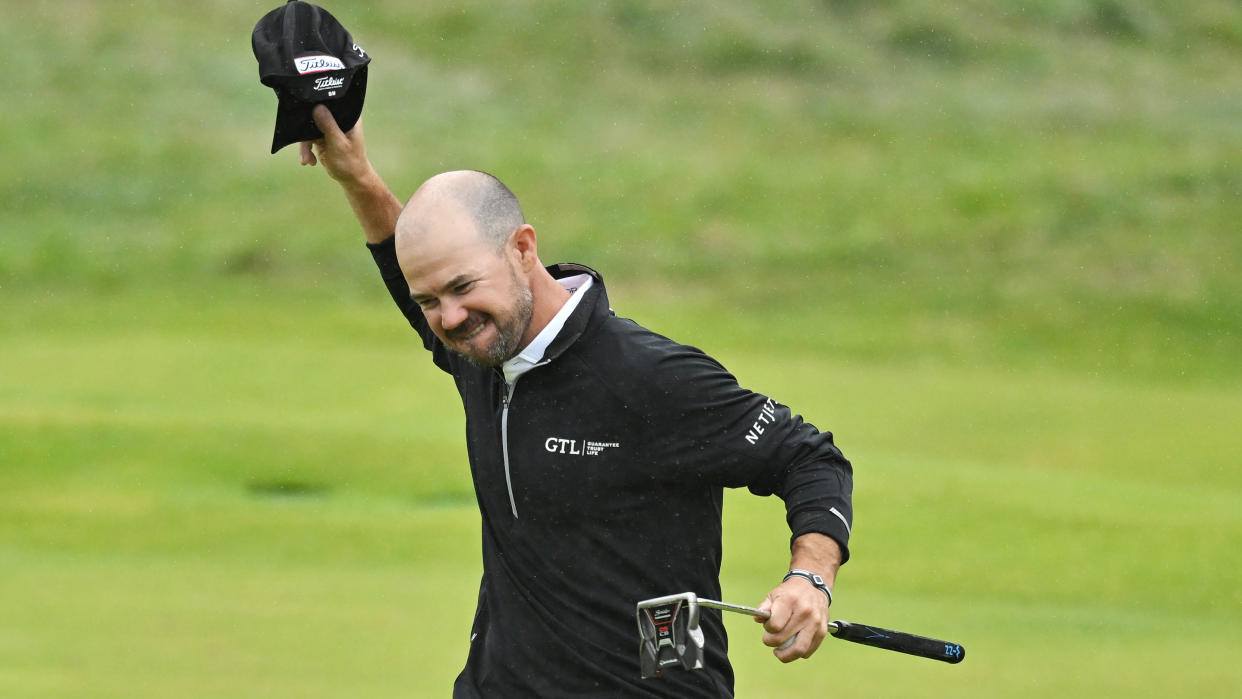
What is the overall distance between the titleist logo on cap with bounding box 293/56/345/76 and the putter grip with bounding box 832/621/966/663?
1968 millimetres

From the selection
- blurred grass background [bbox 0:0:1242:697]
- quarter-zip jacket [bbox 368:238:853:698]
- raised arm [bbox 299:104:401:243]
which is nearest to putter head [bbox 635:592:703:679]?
quarter-zip jacket [bbox 368:238:853:698]

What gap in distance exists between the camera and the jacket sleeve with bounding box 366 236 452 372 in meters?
5.04

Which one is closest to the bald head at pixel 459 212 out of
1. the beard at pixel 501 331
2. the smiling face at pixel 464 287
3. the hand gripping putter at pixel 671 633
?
the smiling face at pixel 464 287

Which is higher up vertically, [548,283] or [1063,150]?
[1063,150]

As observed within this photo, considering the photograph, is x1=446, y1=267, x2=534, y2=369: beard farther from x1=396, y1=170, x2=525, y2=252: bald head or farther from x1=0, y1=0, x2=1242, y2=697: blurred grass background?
x1=0, y1=0, x2=1242, y2=697: blurred grass background

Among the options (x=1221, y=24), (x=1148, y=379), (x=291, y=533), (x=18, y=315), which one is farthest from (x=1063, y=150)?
(x=291, y=533)

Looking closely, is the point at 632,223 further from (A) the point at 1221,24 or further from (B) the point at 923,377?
(A) the point at 1221,24

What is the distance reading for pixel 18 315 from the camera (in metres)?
26.6

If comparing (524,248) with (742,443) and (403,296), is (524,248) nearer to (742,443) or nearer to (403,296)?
(742,443)

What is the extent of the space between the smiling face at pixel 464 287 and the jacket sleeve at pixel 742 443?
374 mm

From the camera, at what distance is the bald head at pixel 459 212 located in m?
4.41

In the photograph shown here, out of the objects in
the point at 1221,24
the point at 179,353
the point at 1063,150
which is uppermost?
the point at 1221,24

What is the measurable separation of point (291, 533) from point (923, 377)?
1224cm

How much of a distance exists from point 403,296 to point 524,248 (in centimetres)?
77
